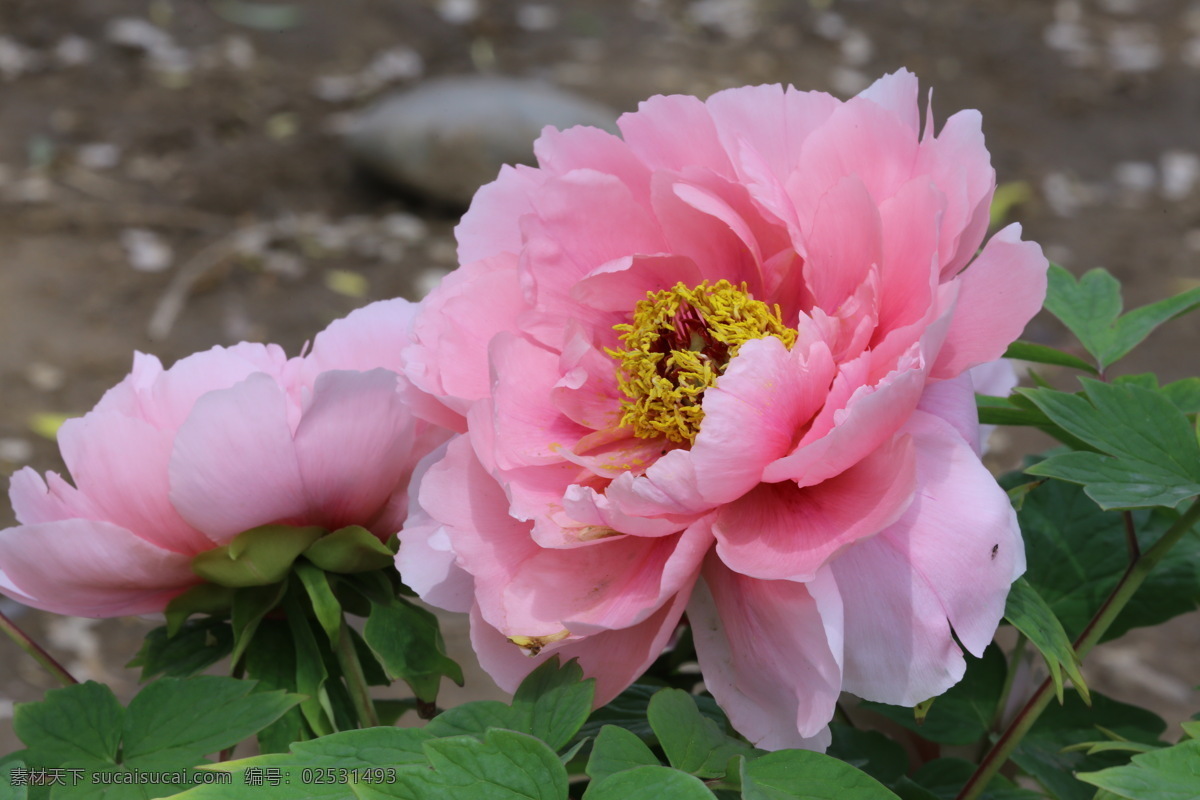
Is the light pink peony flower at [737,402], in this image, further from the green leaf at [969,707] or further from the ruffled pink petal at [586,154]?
the green leaf at [969,707]

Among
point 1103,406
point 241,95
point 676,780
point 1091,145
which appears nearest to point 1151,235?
point 1091,145

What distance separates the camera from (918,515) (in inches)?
15.4

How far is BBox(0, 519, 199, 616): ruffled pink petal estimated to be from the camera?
17.9 inches

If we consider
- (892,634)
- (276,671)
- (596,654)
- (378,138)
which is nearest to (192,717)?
(276,671)

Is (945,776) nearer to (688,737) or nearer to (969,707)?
(969,707)

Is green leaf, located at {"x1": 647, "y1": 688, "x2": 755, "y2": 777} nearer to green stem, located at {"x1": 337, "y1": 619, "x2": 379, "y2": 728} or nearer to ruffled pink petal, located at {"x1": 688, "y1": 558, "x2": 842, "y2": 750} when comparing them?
ruffled pink petal, located at {"x1": 688, "y1": 558, "x2": 842, "y2": 750}

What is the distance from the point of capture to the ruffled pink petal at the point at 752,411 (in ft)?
1.26

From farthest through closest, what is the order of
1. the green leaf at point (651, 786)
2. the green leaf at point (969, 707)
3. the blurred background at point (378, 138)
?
the blurred background at point (378, 138), the green leaf at point (969, 707), the green leaf at point (651, 786)

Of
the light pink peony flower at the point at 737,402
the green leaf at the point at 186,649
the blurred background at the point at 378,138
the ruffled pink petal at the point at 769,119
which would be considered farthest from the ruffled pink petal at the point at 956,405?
the blurred background at the point at 378,138

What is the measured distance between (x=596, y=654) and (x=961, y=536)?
0.44 ft

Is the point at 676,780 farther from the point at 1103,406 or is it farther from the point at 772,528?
the point at 1103,406

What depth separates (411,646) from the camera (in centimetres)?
48

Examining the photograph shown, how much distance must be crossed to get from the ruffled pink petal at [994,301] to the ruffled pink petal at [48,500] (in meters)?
0.33

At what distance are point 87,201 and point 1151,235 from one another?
96.9 inches
